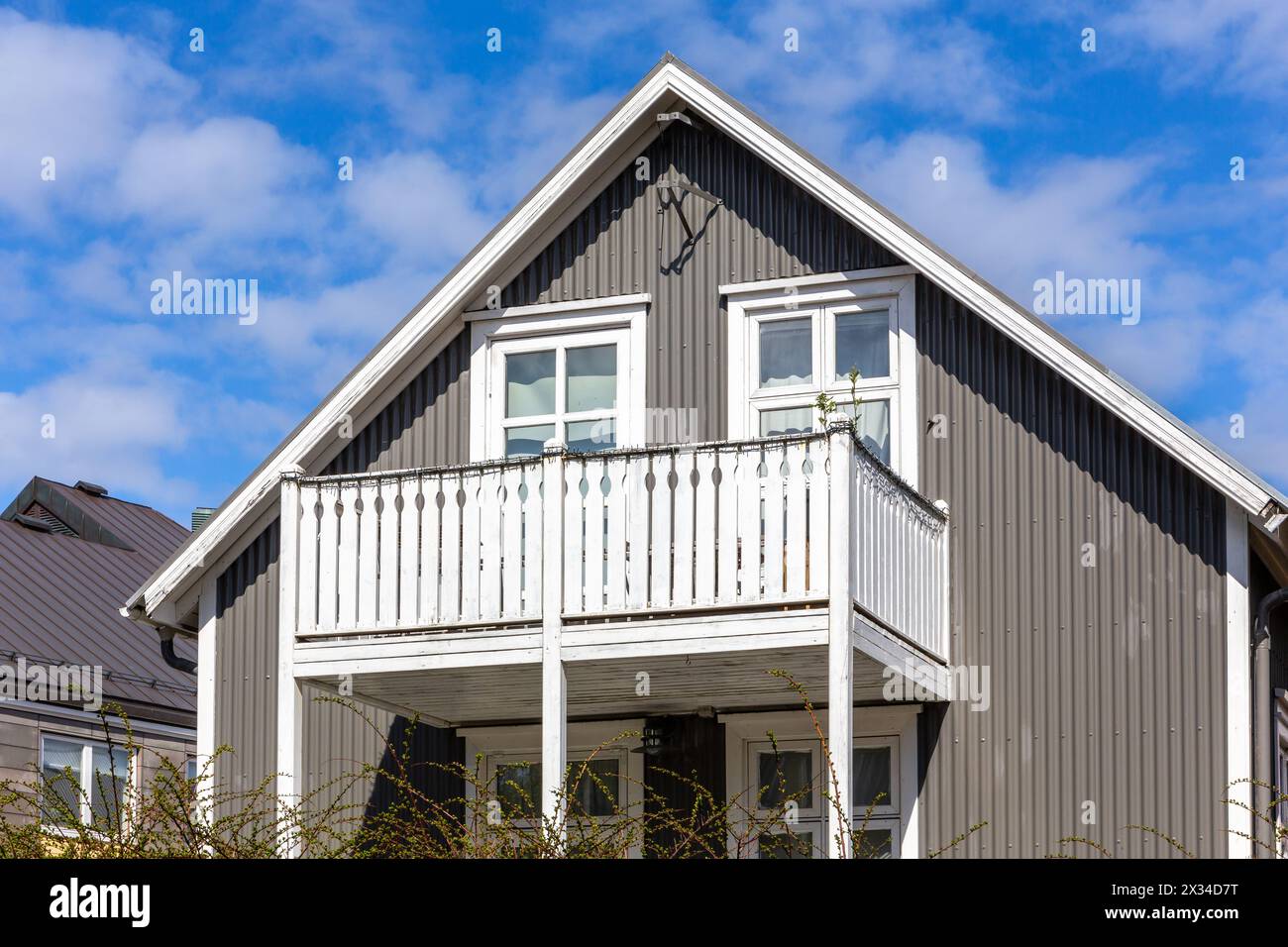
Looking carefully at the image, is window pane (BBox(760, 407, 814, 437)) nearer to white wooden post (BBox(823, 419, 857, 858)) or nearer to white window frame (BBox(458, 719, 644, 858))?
white wooden post (BBox(823, 419, 857, 858))

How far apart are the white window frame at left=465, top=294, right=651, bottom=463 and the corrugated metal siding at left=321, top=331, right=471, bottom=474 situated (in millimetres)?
112

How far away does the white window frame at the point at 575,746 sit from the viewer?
45.1ft

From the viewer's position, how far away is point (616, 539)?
11.9 m

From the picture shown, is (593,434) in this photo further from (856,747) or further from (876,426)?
(856,747)

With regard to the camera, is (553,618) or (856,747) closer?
(553,618)

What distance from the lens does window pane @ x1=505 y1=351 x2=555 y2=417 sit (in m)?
14.2

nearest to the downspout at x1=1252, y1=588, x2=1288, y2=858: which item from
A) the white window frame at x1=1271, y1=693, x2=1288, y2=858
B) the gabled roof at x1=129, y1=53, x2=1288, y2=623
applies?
the white window frame at x1=1271, y1=693, x2=1288, y2=858

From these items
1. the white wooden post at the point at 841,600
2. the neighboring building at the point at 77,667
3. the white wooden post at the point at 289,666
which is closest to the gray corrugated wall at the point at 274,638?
the white wooden post at the point at 289,666

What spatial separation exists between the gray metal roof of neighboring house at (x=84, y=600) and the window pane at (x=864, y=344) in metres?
12.0

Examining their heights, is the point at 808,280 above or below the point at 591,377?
above

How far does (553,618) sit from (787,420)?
2670mm

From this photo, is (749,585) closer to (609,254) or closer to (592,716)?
(592,716)

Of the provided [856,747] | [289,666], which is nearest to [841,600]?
[856,747]
